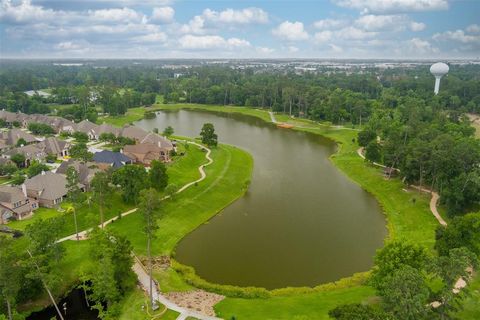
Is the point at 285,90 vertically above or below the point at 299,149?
above

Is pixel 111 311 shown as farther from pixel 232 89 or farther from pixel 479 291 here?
pixel 232 89

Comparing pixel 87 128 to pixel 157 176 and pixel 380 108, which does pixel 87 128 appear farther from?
pixel 380 108

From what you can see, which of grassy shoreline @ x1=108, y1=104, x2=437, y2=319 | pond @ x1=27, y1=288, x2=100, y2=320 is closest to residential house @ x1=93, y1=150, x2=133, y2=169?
pond @ x1=27, y1=288, x2=100, y2=320

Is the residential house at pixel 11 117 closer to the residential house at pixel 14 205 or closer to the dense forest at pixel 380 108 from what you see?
the dense forest at pixel 380 108

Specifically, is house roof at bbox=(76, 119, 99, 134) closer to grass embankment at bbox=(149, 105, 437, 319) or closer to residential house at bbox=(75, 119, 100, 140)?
residential house at bbox=(75, 119, 100, 140)

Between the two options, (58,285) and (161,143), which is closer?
(58,285)

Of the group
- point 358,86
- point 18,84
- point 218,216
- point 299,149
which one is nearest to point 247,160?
point 299,149

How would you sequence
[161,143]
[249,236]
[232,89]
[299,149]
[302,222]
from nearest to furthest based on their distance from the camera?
[249,236] < [302,222] < [161,143] < [299,149] < [232,89]
